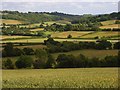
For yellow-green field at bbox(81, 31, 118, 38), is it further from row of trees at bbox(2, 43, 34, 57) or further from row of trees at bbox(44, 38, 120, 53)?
row of trees at bbox(2, 43, 34, 57)

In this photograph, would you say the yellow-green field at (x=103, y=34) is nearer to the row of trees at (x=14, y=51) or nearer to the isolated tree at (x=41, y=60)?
the row of trees at (x=14, y=51)

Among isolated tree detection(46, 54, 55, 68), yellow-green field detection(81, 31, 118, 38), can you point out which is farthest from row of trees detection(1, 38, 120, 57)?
yellow-green field detection(81, 31, 118, 38)

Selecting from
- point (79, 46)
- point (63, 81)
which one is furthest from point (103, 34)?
point (63, 81)

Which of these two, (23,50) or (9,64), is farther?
(23,50)

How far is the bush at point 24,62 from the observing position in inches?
1358

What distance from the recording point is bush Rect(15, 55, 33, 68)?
3450cm

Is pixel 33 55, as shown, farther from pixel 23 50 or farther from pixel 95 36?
pixel 95 36

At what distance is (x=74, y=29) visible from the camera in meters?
62.4

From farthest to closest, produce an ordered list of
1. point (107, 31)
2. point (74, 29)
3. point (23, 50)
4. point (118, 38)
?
point (74, 29)
point (107, 31)
point (118, 38)
point (23, 50)

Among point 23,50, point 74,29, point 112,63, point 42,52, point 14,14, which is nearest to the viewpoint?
point 112,63

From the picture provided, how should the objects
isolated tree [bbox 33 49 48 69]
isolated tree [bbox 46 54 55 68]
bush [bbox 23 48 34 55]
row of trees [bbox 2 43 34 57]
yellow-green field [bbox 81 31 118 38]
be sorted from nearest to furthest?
isolated tree [bbox 46 54 55 68]
isolated tree [bbox 33 49 48 69]
row of trees [bbox 2 43 34 57]
bush [bbox 23 48 34 55]
yellow-green field [bbox 81 31 118 38]

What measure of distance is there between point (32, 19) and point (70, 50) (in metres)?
62.7

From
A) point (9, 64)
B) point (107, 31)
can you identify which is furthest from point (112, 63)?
point (107, 31)

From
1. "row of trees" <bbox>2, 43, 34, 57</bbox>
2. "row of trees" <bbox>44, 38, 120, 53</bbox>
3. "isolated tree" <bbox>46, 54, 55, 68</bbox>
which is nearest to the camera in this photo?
"isolated tree" <bbox>46, 54, 55, 68</bbox>
